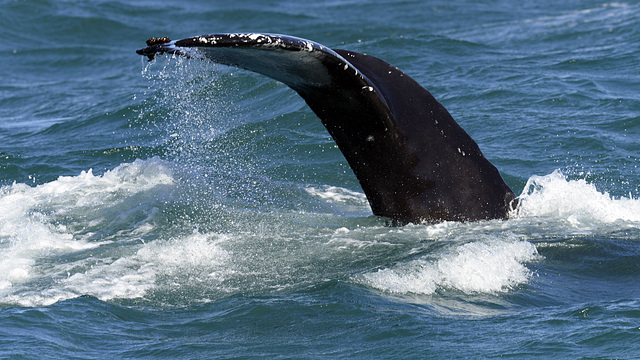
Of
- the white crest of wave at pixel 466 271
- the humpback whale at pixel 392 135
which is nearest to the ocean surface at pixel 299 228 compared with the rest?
the white crest of wave at pixel 466 271

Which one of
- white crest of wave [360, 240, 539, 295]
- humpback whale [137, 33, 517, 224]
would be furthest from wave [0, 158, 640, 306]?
humpback whale [137, 33, 517, 224]

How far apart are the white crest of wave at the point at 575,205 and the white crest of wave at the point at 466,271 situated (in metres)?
0.81

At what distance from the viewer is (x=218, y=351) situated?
5.09 metres

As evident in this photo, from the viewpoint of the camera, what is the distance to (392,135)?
6.06 meters

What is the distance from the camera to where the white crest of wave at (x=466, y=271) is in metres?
5.85

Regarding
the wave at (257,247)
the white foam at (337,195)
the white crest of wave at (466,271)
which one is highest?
the white foam at (337,195)

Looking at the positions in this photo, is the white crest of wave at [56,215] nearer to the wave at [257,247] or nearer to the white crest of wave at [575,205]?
the wave at [257,247]

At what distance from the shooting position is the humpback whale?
213 inches

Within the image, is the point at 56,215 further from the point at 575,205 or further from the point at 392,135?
the point at 575,205

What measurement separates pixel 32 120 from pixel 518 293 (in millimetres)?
10587

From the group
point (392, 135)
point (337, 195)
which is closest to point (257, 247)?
point (392, 135)

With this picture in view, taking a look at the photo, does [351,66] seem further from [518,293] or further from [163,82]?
[163,82]

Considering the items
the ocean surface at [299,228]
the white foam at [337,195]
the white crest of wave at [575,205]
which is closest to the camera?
the ocean surface at [299,228]

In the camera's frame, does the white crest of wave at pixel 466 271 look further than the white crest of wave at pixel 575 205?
No
